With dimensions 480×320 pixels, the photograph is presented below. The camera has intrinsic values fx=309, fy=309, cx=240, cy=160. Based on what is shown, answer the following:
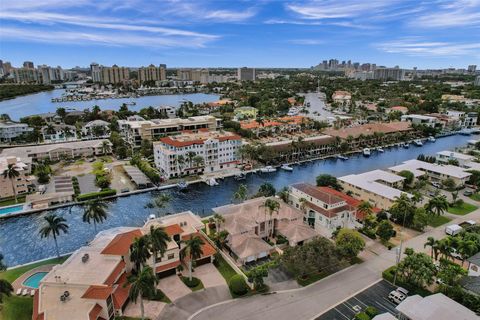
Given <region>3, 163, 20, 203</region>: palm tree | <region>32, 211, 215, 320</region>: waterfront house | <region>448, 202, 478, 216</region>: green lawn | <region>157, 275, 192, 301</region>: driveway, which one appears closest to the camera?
<region>32, 211, 215, 320</region>: waterfront house

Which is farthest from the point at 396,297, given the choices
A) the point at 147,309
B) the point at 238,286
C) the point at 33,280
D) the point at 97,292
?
the point at 33,280

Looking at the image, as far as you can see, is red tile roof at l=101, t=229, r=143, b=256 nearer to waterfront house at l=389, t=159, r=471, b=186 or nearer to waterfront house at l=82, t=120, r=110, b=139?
waterfront house at l=389, t=159, r=471, b=186

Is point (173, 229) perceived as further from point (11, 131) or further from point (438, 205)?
point (11, 131)

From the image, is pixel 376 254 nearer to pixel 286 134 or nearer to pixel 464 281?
pixel 464 281

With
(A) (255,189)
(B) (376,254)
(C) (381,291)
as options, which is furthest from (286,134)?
(C) (381,291)

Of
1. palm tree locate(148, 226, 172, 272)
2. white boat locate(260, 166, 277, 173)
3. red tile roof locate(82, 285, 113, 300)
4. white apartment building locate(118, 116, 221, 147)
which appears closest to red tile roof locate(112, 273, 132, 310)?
red tile roof locate(82, 285, 113, 300)

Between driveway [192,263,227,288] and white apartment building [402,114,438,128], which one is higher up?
white apartment building [402,114,438,128]

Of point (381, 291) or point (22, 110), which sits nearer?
point (381, 291)
